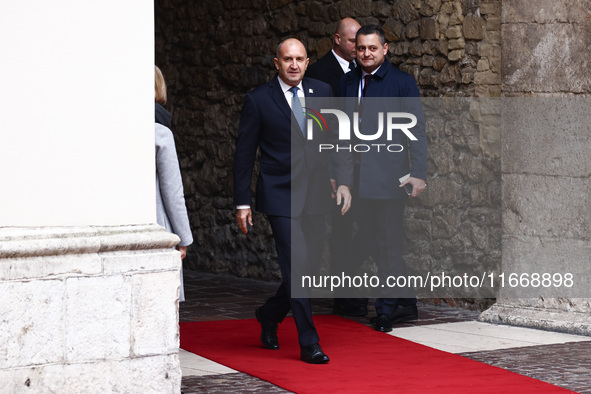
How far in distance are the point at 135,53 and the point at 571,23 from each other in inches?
129

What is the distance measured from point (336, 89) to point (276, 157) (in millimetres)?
1509

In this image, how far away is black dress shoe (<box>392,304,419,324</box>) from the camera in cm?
713

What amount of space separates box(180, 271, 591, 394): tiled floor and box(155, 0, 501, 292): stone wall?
607 millimetres

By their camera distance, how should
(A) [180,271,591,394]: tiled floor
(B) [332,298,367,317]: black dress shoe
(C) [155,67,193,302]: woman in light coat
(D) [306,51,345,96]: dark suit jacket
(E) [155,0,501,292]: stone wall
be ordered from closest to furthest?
(C) [155,67,193,302]: woman in light coat
(A) [180,271,591,394]: tiled floor
(B) [332,298,367,317]: black dress shoe
(D) [306,51,345,96]: dark suit jacket
(E) [155,0,501,292]: stone wall

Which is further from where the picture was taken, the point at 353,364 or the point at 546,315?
the point at 546,315

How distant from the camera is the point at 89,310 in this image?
15.1 feet

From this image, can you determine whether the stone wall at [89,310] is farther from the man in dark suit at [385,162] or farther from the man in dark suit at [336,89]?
the man in dark suit at [336,89]

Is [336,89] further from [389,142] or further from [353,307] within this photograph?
[353,307]

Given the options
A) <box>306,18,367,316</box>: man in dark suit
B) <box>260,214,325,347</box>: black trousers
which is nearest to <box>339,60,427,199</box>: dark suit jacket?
<box>306,18,367,316</box>: man in dark suit

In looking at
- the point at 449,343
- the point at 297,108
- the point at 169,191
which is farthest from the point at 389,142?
the point at 169,191

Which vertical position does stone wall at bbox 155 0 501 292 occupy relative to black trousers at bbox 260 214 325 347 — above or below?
above

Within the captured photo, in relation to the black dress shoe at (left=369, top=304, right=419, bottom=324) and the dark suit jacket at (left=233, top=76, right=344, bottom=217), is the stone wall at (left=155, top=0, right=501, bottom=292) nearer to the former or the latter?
the black dress shoe at (left=369, top=304, right=419, bottom=324)

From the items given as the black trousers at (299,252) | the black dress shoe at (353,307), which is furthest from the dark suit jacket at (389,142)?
the black trousers at (299,252)

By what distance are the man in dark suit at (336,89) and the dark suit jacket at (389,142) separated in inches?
18.6
